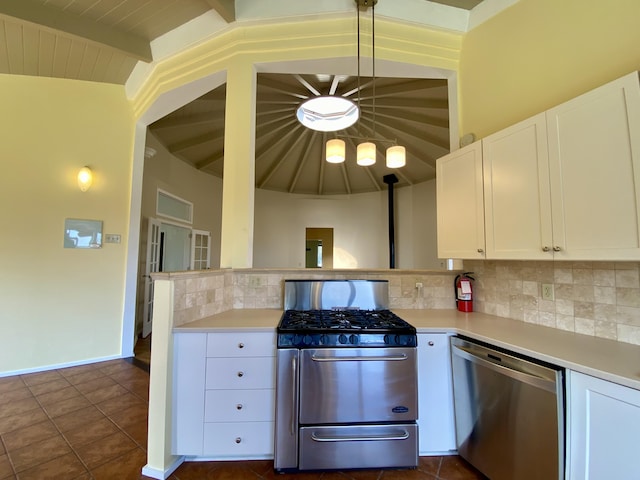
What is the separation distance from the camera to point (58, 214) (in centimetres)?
306

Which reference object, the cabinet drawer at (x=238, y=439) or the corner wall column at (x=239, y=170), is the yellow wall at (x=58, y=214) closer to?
the corner wall column at (x=239, y=170)

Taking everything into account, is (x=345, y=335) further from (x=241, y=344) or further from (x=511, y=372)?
(x=511, y=372)

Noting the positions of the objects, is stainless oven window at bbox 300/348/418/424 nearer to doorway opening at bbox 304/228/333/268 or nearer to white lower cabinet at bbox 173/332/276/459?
white lower cabinet at bbox 173/332/276/459

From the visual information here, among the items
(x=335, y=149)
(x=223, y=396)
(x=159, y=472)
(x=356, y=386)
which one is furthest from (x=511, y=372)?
(x=335, y=149)

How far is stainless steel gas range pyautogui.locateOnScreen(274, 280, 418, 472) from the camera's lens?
157cm

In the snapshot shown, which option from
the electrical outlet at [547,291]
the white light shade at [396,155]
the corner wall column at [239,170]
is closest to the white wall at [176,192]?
the corner wall column at [239,170]

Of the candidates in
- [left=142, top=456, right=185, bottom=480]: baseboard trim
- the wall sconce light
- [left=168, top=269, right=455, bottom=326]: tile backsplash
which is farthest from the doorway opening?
[left=142, top=456, right=185, bottom=480]: baseboard trim

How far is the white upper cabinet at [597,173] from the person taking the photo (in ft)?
3.89

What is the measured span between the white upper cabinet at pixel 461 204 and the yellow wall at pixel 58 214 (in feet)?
11.8

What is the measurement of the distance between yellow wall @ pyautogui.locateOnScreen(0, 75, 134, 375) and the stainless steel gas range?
9.38 ft

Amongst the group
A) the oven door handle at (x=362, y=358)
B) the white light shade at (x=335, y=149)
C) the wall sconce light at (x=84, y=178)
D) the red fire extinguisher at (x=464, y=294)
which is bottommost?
the oven door handle at (x=362, y=358)

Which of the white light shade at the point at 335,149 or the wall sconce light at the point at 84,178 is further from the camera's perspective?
the wall sconce light at the point at 84,178

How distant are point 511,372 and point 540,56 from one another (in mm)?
2034

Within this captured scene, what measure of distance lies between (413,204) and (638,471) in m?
6.15
